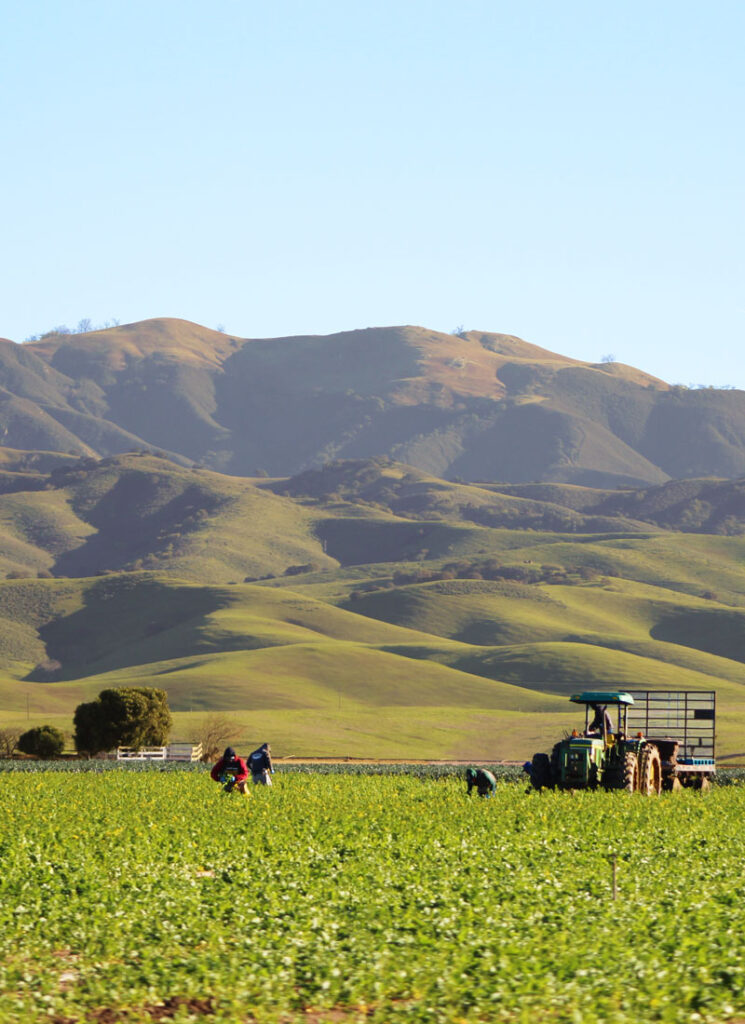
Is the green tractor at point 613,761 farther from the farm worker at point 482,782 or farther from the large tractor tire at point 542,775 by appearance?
the farm worker at point 482,782

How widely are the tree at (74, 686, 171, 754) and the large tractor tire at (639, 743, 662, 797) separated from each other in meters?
40.5

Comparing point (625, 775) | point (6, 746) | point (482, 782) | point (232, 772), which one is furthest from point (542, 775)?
point (6, 746)

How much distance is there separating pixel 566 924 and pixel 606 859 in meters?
5.62

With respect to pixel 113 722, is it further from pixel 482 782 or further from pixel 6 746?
pixel 482 782

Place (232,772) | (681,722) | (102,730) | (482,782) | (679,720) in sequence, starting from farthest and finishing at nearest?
(102,730), (681,722), (679,720), (482,782), (232,772)

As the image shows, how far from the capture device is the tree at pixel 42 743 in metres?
67.8

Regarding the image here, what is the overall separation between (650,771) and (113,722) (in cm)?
4180

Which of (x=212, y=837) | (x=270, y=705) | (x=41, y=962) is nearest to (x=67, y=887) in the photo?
(x=41, y=962)

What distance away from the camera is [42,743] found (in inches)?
2670

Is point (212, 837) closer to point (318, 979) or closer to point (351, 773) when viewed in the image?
point (318, 979)

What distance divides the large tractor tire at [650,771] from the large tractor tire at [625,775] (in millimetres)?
251

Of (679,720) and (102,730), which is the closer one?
(679,720)

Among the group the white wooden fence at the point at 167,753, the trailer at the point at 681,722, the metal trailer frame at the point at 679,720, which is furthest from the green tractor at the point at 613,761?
the white wooden fence at the point at 167,753

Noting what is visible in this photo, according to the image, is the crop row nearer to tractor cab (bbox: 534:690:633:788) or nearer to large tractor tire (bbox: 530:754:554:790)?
tractor cab (bbox: 534:690:633:788)
